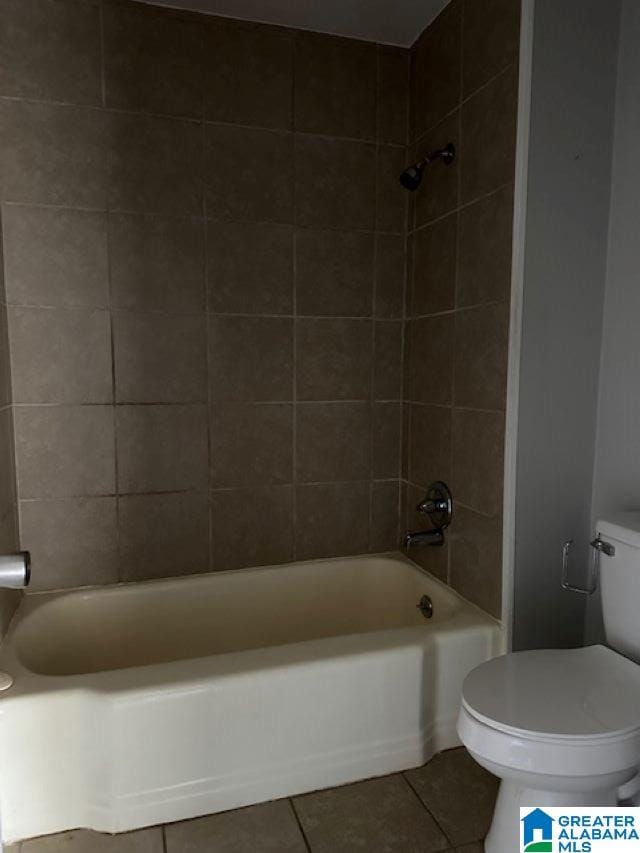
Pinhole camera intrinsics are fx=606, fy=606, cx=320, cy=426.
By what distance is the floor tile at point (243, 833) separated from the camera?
1.50 m

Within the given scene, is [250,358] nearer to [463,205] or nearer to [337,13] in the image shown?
[463,205]

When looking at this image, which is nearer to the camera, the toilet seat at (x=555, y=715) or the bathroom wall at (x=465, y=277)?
the toilet seat at (x=555, y=715)

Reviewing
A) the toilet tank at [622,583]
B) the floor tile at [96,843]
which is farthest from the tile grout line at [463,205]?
the floor tile at [96,843]

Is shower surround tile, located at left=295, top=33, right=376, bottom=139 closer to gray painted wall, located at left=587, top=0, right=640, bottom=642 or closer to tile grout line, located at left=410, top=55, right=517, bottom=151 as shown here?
tile grout line, located at left=410, top=55, right=517, bottom=151

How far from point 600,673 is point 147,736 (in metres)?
1.14

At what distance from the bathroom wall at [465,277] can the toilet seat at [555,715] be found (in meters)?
0.42

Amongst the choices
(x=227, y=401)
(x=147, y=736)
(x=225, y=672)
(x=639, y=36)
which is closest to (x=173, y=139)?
(x=227, y=401)

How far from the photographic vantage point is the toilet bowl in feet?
4.08

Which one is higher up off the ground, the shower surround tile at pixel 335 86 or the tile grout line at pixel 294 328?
the shower surround tile at pixel 335 86

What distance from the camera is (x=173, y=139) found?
2.12 metres

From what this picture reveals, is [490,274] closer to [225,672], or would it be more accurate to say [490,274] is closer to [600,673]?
[600,673]

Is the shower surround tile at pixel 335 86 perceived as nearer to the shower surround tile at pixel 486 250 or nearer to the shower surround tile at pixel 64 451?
the shower surround tile at pixel 486 250

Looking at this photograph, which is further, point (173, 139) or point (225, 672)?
point (173, 139)

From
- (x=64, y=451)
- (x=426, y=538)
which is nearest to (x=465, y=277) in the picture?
(x=426, y=538)
